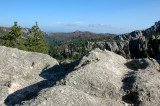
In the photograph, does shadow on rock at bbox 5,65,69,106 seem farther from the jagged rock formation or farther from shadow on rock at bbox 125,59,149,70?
shadow on rock at bbox 125,59,149,70

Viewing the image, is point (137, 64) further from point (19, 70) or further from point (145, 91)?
point (19, 70)

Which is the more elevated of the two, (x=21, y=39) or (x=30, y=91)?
(x=21, y=39)

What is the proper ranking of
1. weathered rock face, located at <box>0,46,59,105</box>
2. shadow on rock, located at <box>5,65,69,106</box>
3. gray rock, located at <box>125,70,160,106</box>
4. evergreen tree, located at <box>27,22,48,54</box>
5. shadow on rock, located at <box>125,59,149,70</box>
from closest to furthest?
1. gray rock, located at <box>125,70,160,106</box>
2. shadow on rock, located at <box>5,65,69,106</box>
3. weathered rock face, located at <box>0,46,59,105</box>
4. shadow on rock, located at <box>125,59,149,70</box>
5. evergreen tree, located at <box>27,22,48,54</box>

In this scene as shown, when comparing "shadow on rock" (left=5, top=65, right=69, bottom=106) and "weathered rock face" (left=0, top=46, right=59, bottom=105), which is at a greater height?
"weathered rock face" (left=0, top=46, right=59, bottom=105)

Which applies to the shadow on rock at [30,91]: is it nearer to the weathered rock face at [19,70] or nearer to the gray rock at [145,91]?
the weathered rock face at [19,70]

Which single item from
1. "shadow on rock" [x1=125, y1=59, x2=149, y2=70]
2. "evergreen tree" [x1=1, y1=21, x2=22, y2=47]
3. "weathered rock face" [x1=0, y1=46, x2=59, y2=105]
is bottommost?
"weathered rock face" [x1=0, y1=46, x2=59, y2=105]

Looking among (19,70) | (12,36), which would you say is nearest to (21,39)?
(12,36)

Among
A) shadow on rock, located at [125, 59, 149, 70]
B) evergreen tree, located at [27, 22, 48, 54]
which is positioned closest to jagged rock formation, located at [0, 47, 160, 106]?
shadow on rock, located at [125, 59, 149, 70]

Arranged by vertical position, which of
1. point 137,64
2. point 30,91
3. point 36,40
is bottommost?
point 30,91

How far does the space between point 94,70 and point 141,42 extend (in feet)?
418

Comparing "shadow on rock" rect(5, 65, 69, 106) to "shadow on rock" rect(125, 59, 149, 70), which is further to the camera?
"shadow on rock" rect(125, 59, 149, 70)

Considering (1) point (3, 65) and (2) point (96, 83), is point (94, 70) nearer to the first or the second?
(2) point (96, 83)

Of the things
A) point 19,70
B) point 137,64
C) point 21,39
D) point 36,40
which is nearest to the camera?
point 19,70

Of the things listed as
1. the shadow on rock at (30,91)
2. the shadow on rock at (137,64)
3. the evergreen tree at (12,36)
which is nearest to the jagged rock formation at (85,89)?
the shadow on rock at (30,91)
